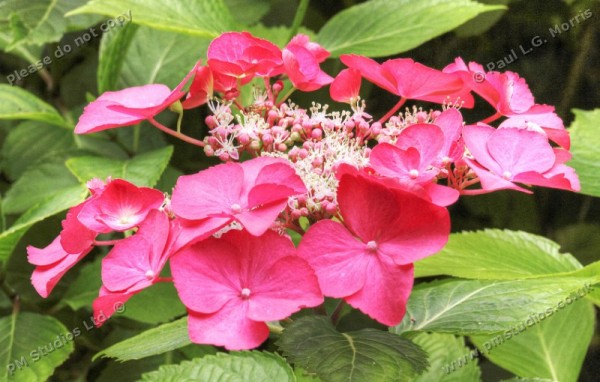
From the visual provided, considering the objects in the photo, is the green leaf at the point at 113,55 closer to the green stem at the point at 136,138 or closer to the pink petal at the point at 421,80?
the green stem at the point at 136,138

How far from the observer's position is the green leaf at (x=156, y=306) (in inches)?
45.1

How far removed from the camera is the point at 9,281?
1.33 meters

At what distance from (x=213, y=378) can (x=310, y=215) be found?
0.17 m

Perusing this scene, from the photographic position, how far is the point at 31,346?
1109mm

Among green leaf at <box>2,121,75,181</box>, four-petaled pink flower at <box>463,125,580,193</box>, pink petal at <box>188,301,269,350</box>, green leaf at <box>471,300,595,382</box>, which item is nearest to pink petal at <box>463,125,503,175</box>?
four-petaled pink flower at <box>463,125,580,193</box>

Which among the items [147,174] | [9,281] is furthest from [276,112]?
[9,281]

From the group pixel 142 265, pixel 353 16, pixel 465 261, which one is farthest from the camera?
pixel 353 16

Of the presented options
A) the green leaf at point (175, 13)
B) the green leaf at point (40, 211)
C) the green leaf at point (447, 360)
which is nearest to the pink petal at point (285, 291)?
the green leaf at point (447, 360)

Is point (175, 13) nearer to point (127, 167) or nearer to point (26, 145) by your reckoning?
point (127, 167)

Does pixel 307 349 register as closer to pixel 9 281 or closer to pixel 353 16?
pixel 353 16

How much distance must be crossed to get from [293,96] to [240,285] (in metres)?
0.89

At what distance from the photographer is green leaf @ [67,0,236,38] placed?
1035 millimetres

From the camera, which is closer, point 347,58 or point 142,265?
point 142,265

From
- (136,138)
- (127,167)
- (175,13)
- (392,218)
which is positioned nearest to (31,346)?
(127,167)
